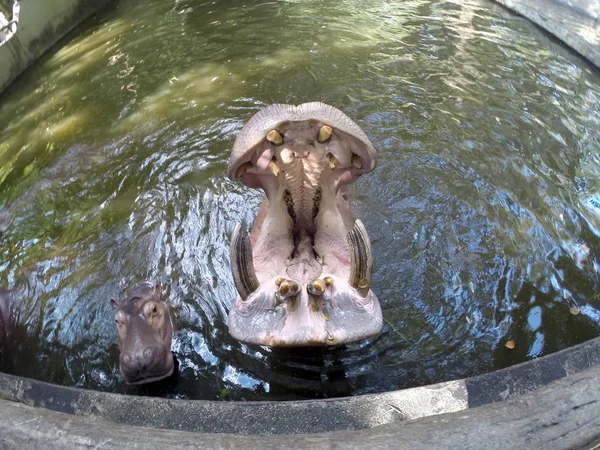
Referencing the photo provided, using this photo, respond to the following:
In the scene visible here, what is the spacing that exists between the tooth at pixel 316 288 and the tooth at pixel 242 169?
0.58 m

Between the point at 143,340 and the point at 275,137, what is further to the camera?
the point at 143,340

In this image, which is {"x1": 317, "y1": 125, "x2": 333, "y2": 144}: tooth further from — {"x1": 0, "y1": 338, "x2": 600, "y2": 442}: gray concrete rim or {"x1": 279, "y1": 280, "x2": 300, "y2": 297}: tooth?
{"x1": 0, "y1": 338, "x2": 600, "y2": 442}: gray concrete rim

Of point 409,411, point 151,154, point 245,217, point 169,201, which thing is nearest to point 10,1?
point 151,154

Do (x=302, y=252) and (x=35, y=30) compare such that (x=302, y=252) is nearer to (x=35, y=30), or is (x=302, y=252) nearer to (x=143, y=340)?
(x=143, y=340)

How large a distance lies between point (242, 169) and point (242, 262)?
1.38ft

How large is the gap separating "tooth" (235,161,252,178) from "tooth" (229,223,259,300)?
0.82 ft

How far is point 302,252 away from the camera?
2.68 metres

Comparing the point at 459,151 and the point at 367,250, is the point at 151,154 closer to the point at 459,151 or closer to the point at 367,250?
the point at 459,151

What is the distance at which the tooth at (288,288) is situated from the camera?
226 cm

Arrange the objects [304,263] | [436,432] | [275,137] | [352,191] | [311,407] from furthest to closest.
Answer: [352,191] < [304,263] < [275,137] < [311,407] < [436,432]

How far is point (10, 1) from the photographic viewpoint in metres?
6.60

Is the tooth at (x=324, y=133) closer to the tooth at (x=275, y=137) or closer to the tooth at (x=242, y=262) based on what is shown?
the tooth at (x=275, y=137)

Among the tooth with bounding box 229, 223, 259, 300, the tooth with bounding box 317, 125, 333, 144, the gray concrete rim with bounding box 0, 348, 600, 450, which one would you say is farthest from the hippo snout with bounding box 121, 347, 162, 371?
the tooth with bounding box 317, 125, 333, 144

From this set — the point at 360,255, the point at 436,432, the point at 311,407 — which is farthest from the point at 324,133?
the point at 436,432
